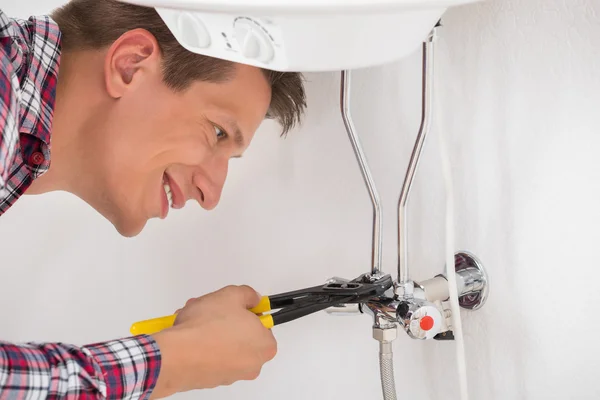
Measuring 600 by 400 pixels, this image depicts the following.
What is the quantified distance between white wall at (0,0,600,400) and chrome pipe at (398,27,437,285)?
2.7 inches

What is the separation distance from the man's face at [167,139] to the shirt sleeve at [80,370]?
25 centimetres

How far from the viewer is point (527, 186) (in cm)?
99

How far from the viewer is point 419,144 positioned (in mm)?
1013

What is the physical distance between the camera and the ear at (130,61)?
985 millimetres


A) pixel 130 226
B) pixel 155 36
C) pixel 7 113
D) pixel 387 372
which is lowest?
pixel 387 372

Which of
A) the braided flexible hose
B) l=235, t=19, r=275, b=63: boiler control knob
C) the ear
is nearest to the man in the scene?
the ear

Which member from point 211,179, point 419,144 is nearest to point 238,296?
point 211,179

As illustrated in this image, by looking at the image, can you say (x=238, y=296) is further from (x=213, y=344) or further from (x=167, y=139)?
(x=167, y=139)

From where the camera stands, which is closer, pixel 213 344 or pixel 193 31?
pixel 193 31

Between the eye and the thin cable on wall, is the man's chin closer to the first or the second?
the eye

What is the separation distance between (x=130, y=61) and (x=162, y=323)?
329 mm

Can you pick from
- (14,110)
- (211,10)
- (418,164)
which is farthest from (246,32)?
(418,164)

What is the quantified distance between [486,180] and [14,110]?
1.92ft

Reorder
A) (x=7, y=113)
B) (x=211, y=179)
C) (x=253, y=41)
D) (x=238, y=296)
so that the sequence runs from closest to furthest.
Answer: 1. (x=253, y=41)
2. (x=7, y=113)
3. (x=238, y=296)
4. (x=211, y=179)
